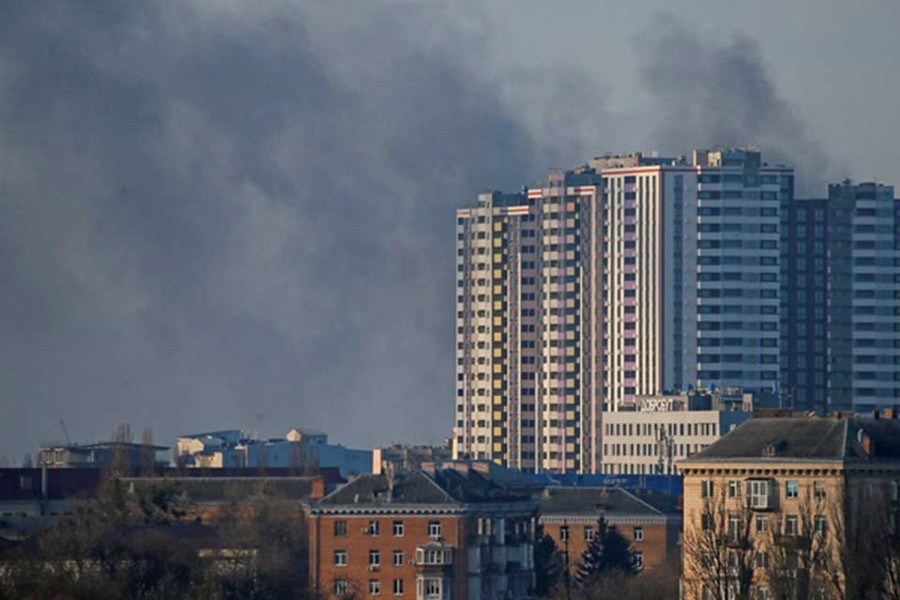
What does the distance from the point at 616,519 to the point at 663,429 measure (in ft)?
182

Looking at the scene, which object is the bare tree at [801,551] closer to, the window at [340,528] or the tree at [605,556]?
the window at [340,528]

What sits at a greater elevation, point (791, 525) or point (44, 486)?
point (44, 486)

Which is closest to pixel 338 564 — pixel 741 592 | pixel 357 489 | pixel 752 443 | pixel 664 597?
pixel 357 489

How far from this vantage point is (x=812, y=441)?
94.9 m

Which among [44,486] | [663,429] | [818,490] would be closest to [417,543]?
[818,490]

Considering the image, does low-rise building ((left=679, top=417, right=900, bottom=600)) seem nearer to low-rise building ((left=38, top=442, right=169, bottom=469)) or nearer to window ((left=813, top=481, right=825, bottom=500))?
window ((left=813, top=481, right=825, bottom=500))

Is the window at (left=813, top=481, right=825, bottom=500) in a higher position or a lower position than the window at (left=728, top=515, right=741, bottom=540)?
higher

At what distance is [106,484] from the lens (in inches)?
5157

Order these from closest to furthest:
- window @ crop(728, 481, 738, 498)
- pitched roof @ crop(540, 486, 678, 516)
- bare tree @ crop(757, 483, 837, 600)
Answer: bare tree @ crop(757, 483, 837, 600)
window @ crop(728, 481, 738, 498)
pitched roof @ crop(540, 486, 678, 516)

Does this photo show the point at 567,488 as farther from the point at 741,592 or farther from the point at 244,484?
the point at 741,592

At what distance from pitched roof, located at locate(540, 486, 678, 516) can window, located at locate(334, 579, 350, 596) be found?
17.2 metres

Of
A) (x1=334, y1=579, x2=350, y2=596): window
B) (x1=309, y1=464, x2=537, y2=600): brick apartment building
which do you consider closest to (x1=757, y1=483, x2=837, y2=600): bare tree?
(x1=334, y1=579, x2=350, y2=596): window

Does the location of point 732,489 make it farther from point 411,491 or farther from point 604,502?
point 604,502

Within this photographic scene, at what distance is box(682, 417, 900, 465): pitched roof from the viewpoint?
308 feet
